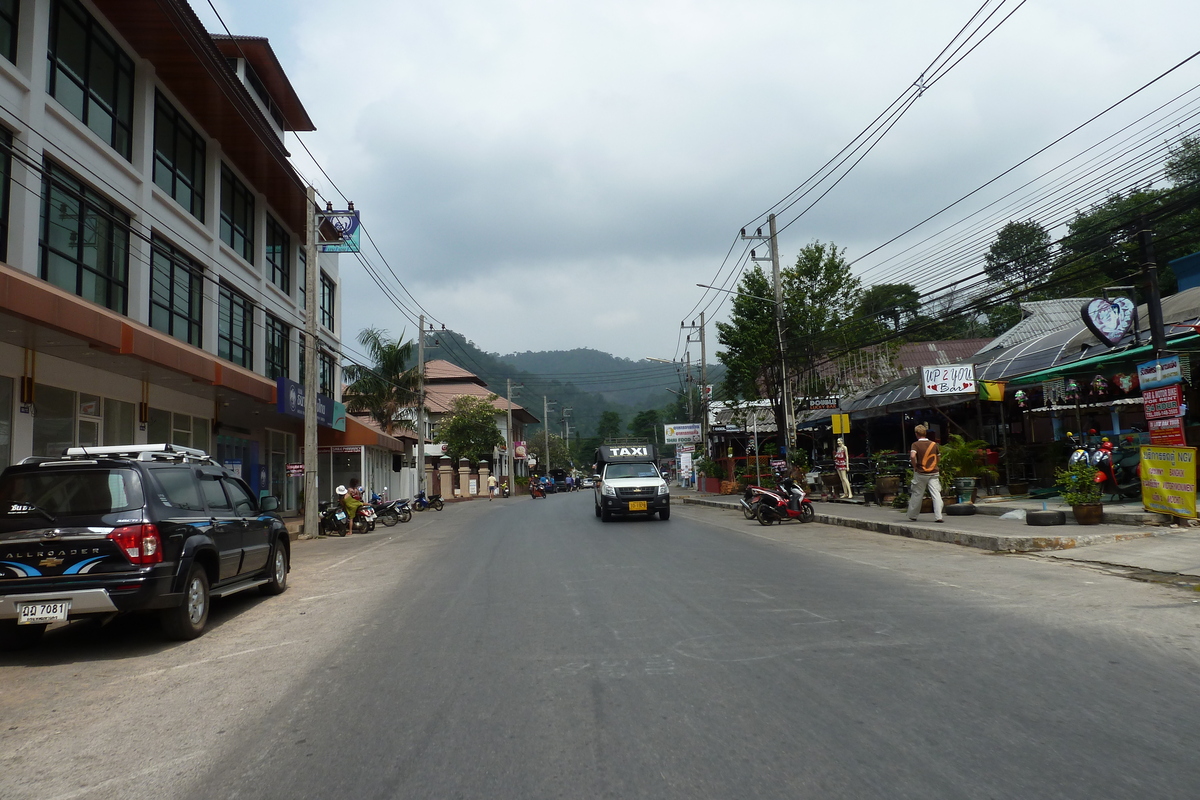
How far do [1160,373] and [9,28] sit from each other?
1995 cm

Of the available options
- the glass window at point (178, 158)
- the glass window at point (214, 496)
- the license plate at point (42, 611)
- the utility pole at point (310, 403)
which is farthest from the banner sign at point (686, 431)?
the license plate at point (42, 611)

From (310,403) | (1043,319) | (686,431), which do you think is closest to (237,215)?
(310,403)

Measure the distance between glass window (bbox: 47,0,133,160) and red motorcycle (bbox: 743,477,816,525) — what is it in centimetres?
1623

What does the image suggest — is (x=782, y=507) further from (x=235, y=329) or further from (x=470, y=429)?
(x=470, y=429)

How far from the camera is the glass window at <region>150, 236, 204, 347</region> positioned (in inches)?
760

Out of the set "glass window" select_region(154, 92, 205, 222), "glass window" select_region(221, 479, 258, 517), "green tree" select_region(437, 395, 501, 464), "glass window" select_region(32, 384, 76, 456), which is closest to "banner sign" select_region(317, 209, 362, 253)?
"glass window" select_region(154, 92, 205, 222)

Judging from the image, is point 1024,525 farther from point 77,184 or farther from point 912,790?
point 77,184

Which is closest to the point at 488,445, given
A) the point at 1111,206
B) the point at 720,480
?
the point at 720,480

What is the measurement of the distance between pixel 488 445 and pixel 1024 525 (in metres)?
48.9

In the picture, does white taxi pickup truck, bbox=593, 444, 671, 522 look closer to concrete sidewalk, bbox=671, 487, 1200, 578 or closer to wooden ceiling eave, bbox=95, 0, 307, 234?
concrete sidewalk, bbox=671, 487, 1200, 578

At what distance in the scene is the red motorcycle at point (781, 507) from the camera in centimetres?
1969

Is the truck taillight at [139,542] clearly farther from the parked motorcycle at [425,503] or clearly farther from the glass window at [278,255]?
the parked motorcycle at [425,503]

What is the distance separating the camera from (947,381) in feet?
70.3

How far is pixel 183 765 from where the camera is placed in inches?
171
